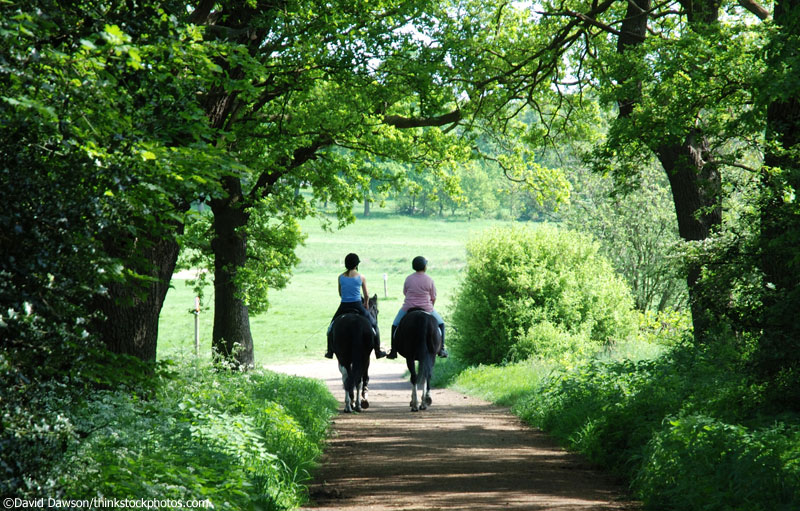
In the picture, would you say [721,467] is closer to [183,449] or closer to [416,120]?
[183,449]

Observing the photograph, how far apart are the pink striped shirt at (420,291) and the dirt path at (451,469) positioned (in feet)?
6.78

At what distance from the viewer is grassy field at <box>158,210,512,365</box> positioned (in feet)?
139

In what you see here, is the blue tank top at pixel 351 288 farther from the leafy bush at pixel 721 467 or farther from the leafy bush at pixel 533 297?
the leafy bush at pixel 533 297

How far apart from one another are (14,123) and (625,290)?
2155cm

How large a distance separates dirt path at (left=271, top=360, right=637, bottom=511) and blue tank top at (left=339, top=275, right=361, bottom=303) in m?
2.14

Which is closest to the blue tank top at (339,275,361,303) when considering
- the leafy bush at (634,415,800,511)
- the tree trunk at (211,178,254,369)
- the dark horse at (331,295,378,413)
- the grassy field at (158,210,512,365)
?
the dark horse at (331,295,378,413)

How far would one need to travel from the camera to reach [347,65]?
1280 centimetres

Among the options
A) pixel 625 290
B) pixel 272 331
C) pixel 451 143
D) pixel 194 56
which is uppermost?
pixel 451 143

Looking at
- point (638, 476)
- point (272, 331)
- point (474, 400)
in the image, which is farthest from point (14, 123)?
point (272, 331)

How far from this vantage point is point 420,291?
14734 millimetres

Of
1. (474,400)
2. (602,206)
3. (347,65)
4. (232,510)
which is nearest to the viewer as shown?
(232,510)

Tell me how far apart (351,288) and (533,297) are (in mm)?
9773

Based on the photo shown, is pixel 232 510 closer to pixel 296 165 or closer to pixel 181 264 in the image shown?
pixel 296 165

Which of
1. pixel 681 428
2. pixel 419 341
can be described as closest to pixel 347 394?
pixel 419 341
